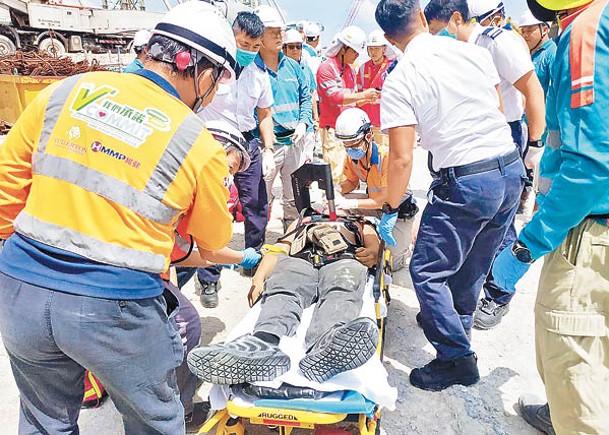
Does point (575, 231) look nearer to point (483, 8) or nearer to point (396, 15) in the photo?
point (396, 15)

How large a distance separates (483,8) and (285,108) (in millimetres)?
1990

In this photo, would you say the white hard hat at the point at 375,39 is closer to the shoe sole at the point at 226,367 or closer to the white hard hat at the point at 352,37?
the white hard hat at the point at 352,37

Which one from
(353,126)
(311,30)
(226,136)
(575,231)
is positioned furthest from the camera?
(311,30)

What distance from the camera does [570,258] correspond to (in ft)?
5.72

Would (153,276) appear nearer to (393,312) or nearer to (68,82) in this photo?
(68,82)

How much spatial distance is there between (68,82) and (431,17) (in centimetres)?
231

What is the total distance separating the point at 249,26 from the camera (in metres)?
3.75

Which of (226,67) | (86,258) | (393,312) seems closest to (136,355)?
(86,258)

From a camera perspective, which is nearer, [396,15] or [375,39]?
[396,15]

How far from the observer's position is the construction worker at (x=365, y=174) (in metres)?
3.66

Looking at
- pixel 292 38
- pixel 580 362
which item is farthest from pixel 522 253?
pixel 292 38

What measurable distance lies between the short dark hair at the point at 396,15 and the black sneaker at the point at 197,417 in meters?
2.32

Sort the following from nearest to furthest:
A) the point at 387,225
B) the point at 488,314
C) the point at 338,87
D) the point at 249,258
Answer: the point at 249,258, the point at 387,225, the point at 488,314, the point at 338,87

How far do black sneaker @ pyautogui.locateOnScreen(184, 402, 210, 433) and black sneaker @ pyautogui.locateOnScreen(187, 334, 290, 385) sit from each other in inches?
24.7
